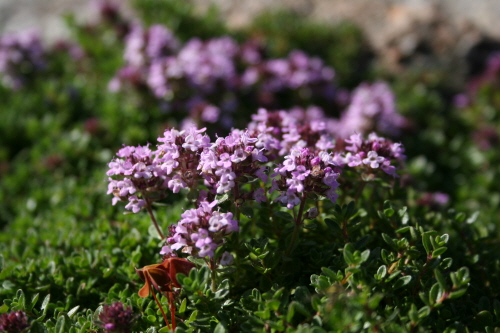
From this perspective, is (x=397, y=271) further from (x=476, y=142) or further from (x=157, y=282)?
(x=476, y=142)

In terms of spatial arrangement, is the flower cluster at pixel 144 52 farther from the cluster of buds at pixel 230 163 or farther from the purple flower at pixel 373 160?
the purple flower at pixel 373 160

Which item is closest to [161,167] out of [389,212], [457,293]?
[389,212]

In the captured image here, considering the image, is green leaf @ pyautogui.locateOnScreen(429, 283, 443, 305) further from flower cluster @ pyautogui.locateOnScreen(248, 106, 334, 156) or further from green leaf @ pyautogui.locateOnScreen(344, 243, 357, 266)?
flower cluster @ pyautogui.locateOnScreen(248, 106, 334, 156)

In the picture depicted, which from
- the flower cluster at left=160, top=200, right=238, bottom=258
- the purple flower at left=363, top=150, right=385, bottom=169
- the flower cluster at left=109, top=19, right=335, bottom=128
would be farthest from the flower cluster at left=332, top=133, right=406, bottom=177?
the flower cluster at left=109, top=19, right=335, bottom=128

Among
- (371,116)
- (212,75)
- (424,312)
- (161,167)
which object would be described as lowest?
(424,312)

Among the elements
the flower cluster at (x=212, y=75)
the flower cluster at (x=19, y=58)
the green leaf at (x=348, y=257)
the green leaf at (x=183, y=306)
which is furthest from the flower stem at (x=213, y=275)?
the flower cluster at (x=19, y=58)

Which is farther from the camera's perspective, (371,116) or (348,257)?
(371,116)

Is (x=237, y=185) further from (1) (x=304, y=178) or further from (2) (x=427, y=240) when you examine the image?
(2) (x=427, y=240)
